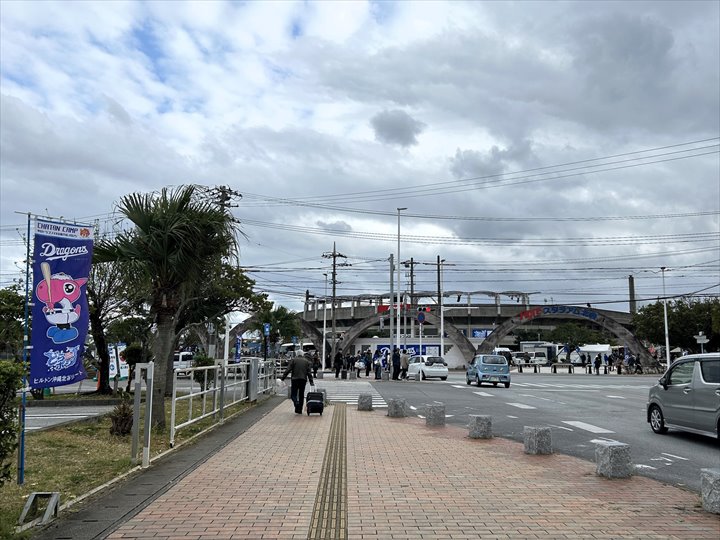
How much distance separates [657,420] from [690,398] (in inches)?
52.1

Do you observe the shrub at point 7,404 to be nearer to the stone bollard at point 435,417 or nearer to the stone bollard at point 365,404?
the stone bollard at point 435,417

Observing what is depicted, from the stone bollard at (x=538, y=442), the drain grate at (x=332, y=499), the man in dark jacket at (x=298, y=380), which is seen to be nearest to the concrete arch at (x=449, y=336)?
the man in dark jacket at (x=298, y=380)

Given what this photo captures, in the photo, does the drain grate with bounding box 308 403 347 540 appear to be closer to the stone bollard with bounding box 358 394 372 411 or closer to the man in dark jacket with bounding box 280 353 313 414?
the man in dark jacket with bounding box 280 353 313 414

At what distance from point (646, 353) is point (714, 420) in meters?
52.2

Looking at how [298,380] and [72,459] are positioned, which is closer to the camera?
[72,459]

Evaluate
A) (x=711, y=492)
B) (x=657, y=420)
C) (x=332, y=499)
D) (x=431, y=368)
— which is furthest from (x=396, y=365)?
(x=711, y=492)

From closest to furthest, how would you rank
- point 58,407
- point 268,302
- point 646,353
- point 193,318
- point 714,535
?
point 714,535
point 58,407
point 193,318
point 268,302
point 646,353

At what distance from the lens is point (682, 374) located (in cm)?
1264

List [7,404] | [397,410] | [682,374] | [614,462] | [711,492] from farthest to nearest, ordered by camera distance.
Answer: [397,410], [682,374], [614,462], [711,492], [7,404]

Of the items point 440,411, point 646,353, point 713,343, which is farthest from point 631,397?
point 713,343

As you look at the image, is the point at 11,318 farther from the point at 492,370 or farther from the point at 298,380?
the point at 492,370

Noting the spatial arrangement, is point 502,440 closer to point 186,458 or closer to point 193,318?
point 186,458

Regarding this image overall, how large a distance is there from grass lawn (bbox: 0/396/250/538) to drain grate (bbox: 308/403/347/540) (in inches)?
97.3

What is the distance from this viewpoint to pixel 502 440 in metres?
11.8
